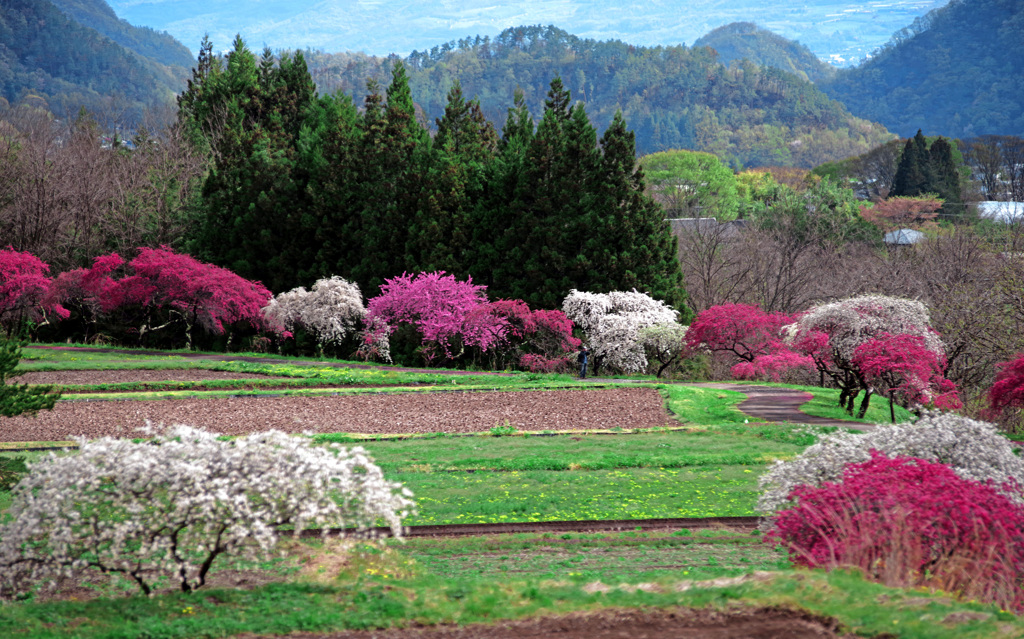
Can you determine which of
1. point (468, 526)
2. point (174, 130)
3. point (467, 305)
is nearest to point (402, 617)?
point (468, 526)

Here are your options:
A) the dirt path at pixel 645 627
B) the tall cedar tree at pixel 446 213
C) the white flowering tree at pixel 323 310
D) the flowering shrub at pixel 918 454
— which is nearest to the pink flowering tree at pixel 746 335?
the tall cedar tree at pixel 446 213

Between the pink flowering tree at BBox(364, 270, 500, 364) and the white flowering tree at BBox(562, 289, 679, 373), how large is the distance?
11.9ft

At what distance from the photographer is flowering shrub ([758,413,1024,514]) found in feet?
38.7

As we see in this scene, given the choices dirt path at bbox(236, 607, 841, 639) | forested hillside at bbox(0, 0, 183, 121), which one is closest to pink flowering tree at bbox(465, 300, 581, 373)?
dirt path at bbox(236, 607, 841, 639)

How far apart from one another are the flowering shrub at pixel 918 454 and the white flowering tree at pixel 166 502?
222 inches

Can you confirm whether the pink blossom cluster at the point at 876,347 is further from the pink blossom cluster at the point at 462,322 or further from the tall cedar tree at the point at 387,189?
the tall cedar tree at the point at 387,189

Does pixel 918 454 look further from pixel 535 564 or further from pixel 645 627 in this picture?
Answer: pixel 645 627

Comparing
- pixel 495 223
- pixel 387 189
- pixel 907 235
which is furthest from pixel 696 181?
pixel 387 189

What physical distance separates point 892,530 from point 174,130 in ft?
183

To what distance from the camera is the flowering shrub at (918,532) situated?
9.41m

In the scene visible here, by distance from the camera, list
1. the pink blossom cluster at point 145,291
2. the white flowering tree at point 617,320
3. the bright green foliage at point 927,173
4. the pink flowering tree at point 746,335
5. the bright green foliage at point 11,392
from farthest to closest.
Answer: the bright green foliage at point 927,173 → the pink blossom cluster at point 145,291 → the white flowering tree at point 617,320 → the pink flowering tree at point 746,335 → the bright green foliage at point 11,392

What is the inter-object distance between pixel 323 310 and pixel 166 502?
29408 millimetres

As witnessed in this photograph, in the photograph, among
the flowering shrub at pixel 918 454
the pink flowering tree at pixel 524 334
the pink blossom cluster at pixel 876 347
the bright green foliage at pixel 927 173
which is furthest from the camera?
the bright green foliage at pixel 927 173

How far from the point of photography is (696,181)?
105 m
